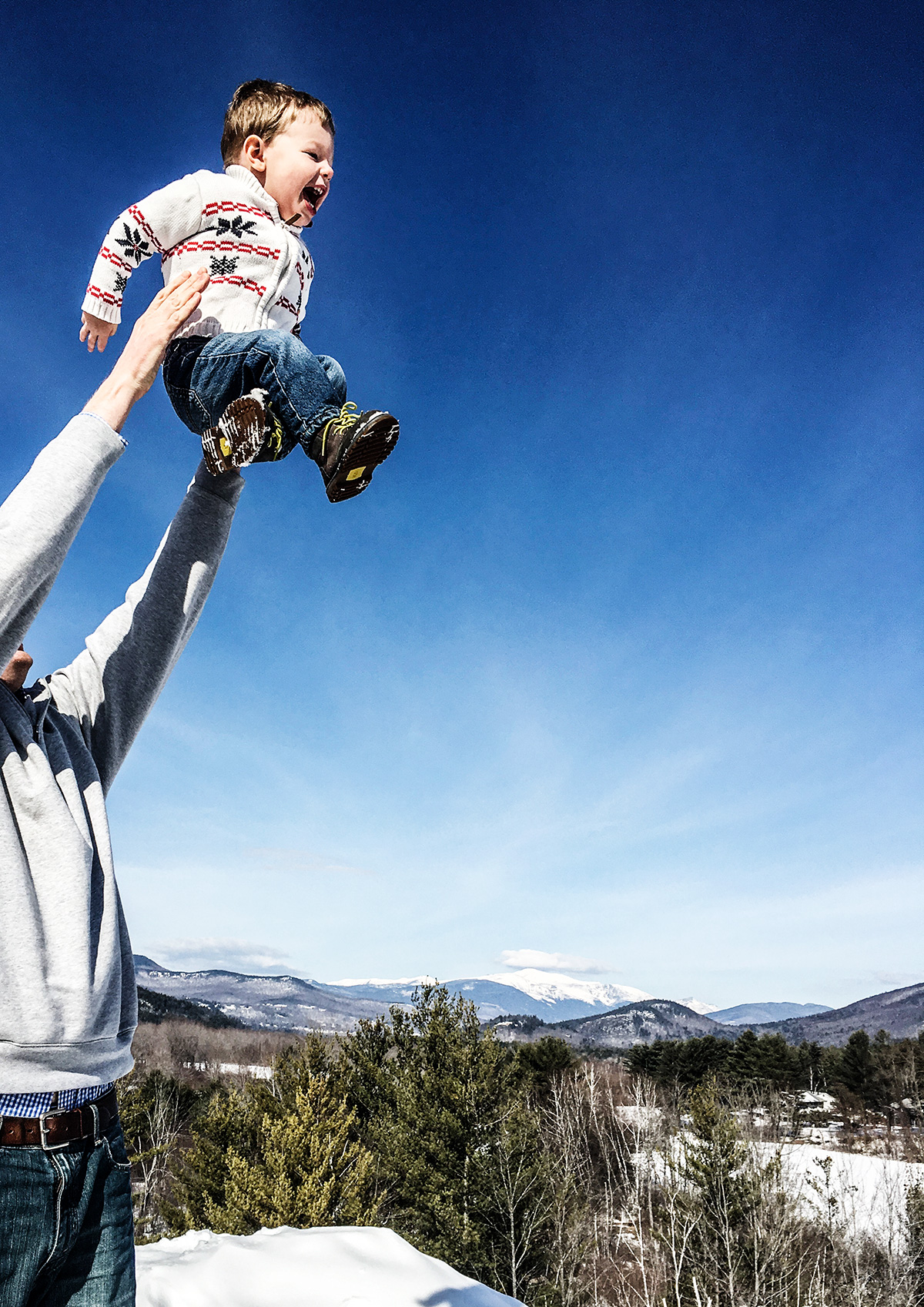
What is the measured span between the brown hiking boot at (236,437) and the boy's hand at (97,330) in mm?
561

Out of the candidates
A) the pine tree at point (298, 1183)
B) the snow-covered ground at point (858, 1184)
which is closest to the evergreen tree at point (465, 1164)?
the pine tree at point (298, 1183)

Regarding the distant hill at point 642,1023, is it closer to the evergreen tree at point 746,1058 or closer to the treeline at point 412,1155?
the evergreen tree at point 746,1058

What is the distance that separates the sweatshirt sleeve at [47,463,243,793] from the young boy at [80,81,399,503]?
11 cm

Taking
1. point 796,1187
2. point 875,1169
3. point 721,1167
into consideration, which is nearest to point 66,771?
point 721,1167

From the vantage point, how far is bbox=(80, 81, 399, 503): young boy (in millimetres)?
1794

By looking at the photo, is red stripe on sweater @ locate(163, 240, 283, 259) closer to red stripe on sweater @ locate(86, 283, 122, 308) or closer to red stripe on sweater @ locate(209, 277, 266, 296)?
red stripe on sweater @ locate(209, 277, 266, 296)

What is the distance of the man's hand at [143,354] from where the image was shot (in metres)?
1.39

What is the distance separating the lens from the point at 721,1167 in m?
17.8

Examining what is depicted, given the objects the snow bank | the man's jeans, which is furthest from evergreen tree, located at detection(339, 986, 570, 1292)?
the man's jeans

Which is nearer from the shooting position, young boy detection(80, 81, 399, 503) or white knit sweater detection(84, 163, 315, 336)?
young boy detection(80, 81, 399, 503)

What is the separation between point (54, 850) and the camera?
45.9 inches

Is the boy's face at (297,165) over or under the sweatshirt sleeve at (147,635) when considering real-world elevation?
over

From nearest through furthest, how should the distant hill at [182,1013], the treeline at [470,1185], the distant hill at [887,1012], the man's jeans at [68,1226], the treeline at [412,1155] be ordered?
the man's jeans at [68,1226]
the treeline at [412,1155]
the treeline at [470,1185]
the distant hill at [182,1013]
the distant hill at [887,1012]

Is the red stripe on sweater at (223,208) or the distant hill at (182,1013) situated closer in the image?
the red stripe on sweater at (223,208)
